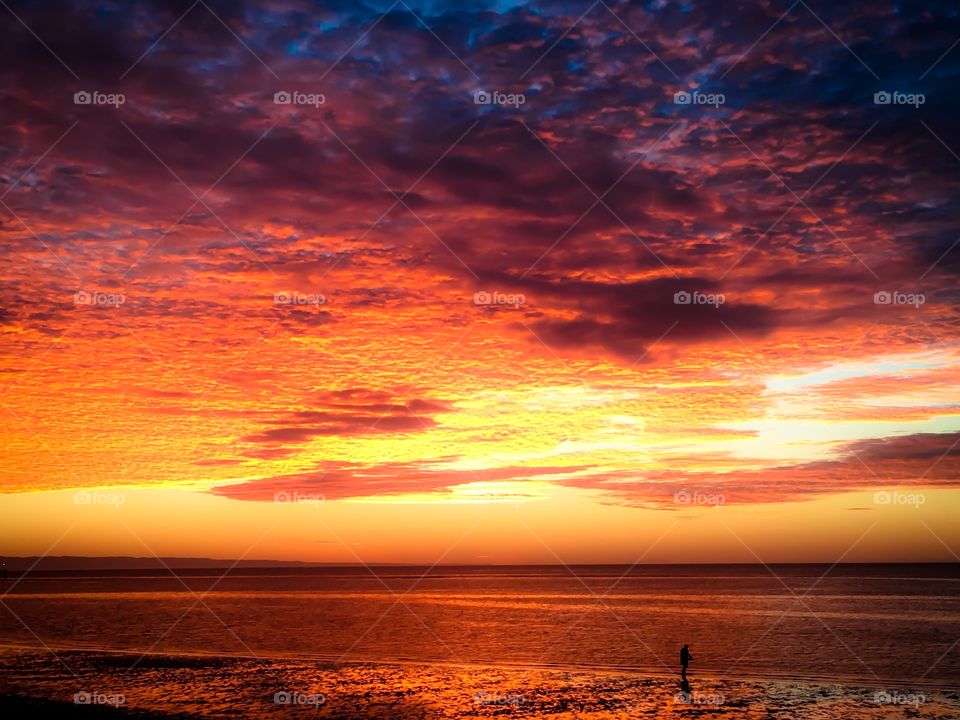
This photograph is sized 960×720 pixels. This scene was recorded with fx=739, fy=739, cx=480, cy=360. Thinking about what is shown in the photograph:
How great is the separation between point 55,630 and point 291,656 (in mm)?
31498

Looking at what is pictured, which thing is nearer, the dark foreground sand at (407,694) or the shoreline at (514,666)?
the dark foreground sand at (407,694)

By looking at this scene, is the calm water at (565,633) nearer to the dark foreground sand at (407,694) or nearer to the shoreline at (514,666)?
the shoreline at (514,666)

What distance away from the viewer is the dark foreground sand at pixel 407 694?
31656mm

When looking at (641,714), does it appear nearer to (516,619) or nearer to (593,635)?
(593,635)

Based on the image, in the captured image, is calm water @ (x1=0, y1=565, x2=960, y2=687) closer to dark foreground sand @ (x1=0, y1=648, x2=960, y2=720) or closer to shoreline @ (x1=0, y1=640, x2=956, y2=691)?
shoreline @ (x1=0, y1=640, x2=956, y2=691)

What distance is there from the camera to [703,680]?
131 feet

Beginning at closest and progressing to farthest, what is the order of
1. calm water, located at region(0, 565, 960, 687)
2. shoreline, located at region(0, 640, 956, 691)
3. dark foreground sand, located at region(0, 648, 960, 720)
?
dark foreground sand, located at region(0, 648, 960, 720)
shoreline, located at region(0, 640, 956, 691)
calm water, located at region(0, 565, 960, 687)

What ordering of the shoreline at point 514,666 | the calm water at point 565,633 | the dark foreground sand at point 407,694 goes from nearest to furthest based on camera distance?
the dark foreground sand at point 407,694 < the shoreline at point 514,666 < the calm water at point 565,633

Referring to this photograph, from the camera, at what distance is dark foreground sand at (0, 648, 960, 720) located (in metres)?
31.7

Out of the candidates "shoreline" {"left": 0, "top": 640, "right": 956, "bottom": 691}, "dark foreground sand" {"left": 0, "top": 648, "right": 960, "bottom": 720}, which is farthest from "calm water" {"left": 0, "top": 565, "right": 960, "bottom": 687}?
"dark foreground sand" {"left": 0, "top": 648, "right": 960, "bottom": 720}

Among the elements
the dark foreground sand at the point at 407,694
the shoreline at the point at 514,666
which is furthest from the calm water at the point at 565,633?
the dark foreground sand at the point at 407,694


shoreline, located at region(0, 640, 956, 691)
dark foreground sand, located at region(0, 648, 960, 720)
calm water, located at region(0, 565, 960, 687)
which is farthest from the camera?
calm water, located at region(0, 565, 960, 687)

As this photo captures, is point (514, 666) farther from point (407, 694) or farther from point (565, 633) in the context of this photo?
point (565, 633)

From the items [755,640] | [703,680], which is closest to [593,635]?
[755,640]
